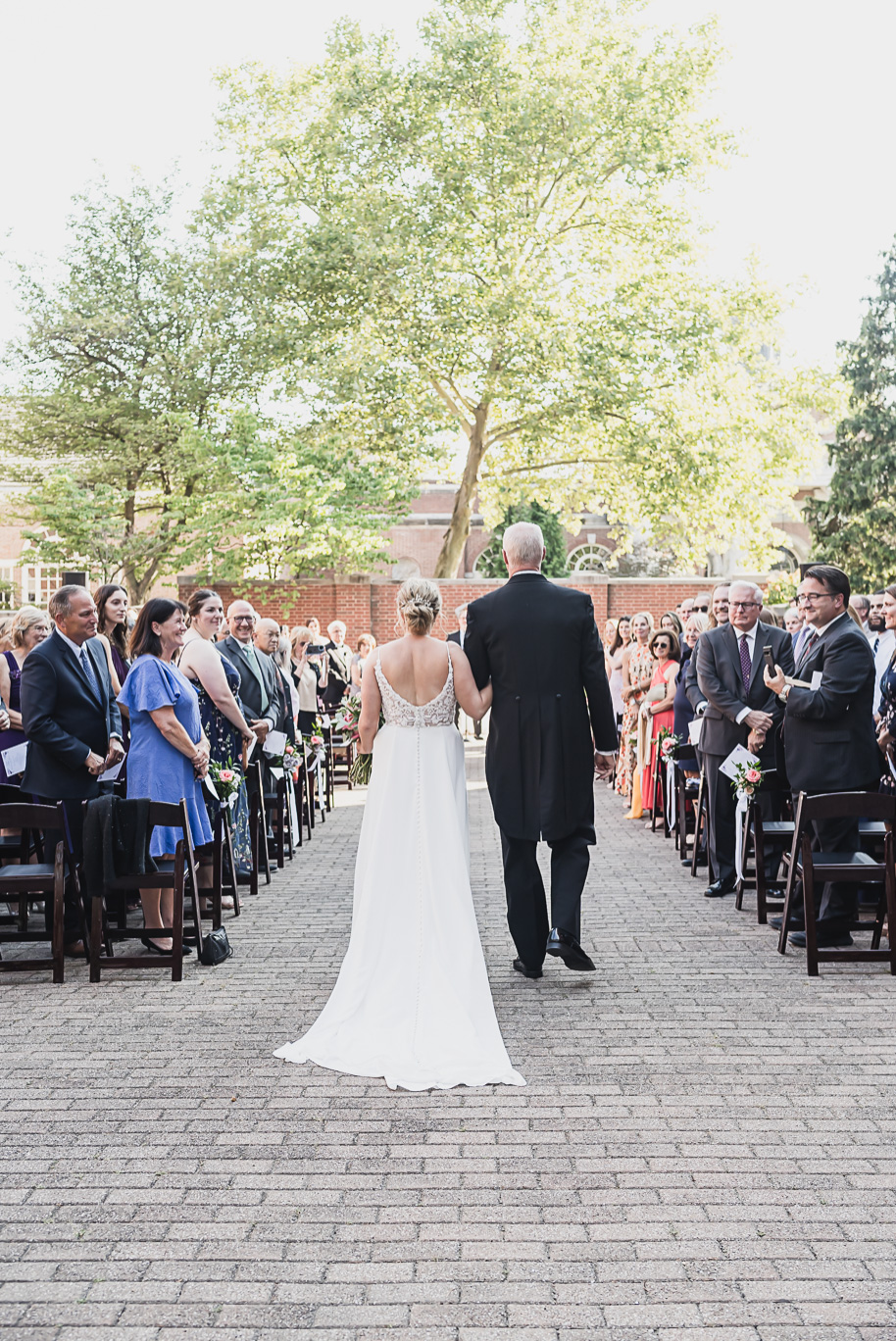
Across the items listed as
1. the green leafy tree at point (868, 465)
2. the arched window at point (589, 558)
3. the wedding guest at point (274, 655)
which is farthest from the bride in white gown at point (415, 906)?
the arched window at point (589, 558)

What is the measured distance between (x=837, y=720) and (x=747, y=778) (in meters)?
1.14

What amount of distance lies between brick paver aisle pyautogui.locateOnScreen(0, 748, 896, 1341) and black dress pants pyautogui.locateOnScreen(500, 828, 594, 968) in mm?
338

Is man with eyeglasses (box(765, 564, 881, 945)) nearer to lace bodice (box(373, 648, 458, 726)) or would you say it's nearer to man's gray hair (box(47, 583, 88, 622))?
lace bodice (box(373, 648, 458, 726))

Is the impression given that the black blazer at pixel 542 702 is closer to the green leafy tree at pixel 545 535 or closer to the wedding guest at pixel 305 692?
the wedding guest at pixel 305 692

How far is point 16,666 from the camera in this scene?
10180 millimetres

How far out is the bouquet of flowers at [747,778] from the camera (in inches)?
353

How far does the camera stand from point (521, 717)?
726cm

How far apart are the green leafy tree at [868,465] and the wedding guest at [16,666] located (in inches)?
1174

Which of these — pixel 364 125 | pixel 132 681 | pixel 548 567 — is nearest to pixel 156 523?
pixel 364 125

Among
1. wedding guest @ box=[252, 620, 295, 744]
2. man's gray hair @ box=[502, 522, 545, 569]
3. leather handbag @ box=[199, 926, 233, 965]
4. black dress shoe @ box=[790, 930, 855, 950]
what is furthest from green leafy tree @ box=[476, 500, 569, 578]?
man's gray hair @ box=[502, 522, 545, 569]

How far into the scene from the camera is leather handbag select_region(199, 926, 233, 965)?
7.82 m

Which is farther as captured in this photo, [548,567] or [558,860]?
[548,567]

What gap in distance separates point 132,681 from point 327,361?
23259mm

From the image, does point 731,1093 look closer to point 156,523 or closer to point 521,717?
point 521,717
